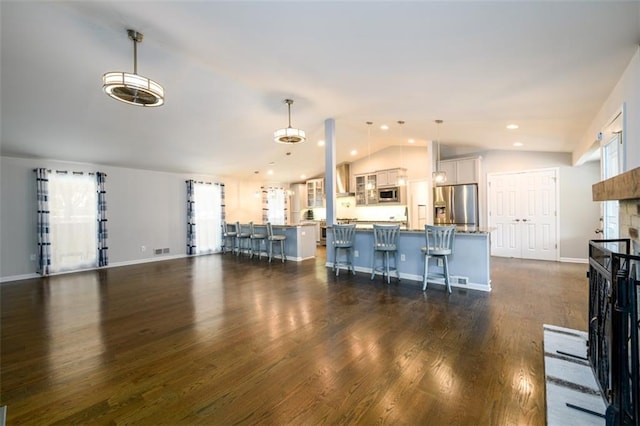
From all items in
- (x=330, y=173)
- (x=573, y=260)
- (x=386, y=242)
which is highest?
(x=330, y=173)

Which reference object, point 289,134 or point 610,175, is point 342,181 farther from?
point 610,175

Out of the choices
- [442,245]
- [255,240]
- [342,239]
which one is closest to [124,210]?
[255,240]

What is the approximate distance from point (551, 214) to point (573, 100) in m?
3.77

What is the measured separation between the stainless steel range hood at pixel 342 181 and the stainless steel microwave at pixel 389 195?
127 cm

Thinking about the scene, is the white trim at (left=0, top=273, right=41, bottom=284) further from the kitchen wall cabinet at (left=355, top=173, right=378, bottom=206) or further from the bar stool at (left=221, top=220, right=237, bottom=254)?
the kitchen wall cabinet at (left=355, top=173, right=378, bottom=206)

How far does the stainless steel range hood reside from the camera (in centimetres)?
950

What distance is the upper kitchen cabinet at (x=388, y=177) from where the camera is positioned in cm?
811

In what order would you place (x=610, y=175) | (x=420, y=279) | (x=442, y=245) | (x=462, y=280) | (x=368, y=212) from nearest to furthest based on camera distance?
(x=610, y=175) < (x=442, y=245) < (x=462, y=280) < (x=420, y=279) < (x=368, y=212)

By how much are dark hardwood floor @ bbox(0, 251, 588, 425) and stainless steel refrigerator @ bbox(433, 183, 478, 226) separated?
2345 mm

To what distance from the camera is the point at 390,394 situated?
1859 mm

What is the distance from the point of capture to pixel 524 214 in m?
6.52

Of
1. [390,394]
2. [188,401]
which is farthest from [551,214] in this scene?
[188,401]

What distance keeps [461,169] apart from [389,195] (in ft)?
6.77

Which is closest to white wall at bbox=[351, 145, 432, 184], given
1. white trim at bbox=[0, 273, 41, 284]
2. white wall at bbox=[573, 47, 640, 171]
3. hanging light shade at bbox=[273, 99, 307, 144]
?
hanging light shade at bbox=[273, 99, 307, 144]
